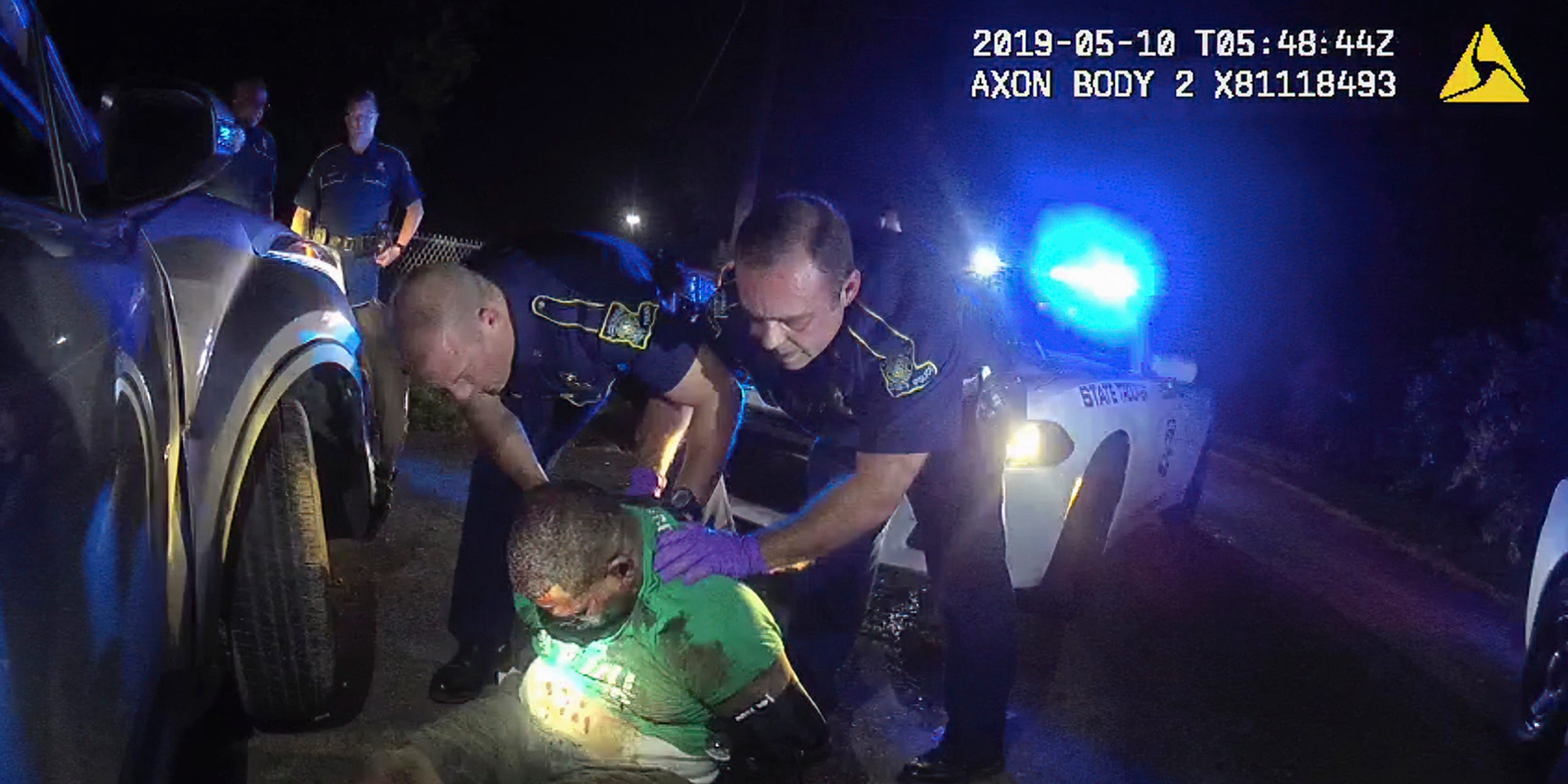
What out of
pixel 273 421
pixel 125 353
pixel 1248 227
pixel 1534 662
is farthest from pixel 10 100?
pixel 1248 227

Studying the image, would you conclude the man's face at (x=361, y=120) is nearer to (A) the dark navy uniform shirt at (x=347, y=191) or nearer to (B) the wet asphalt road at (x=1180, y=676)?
(A) the dark navy uniform shirt at (x=347, y=191)

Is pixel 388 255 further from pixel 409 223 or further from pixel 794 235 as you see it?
pixel 794 235

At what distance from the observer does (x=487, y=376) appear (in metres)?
3.00

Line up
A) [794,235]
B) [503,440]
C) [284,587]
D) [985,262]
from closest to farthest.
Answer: [794,235]
[284,587]
[503,440]
[985,262]

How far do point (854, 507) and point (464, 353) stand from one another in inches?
36.8

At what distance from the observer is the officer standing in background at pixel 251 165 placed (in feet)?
14.0

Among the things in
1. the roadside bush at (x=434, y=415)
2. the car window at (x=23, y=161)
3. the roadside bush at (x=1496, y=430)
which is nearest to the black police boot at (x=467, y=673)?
the car window at (x=23, y=161)

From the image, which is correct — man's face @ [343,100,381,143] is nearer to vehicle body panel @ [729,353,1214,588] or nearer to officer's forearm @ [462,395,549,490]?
vehicle body panel @ [729,353,1214,588]

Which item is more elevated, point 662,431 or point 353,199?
point 353,199

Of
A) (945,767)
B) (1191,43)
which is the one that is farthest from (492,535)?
(1191,43)

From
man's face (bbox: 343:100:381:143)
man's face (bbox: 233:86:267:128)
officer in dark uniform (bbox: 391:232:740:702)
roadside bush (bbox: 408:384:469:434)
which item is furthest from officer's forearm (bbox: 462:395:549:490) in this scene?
roadside bush (bbox: 408:384:469:434)

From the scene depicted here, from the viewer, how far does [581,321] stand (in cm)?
335

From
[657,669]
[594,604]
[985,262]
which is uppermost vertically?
[985,262]

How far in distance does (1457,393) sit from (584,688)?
8.61 meters
